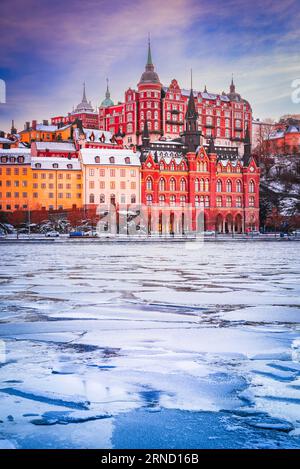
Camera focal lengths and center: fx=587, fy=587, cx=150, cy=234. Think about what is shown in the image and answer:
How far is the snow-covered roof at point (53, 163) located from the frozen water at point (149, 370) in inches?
3088

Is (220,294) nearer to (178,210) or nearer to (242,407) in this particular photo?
(242,407)

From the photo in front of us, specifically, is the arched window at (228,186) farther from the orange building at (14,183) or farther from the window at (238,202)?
the orange building at (14,183)

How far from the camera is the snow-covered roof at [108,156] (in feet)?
302

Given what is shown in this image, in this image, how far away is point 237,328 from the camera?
10.1 meters

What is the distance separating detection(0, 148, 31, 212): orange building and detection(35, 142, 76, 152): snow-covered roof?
9718 mm

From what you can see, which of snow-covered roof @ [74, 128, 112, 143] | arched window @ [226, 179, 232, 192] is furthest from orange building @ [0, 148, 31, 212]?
arched window @ [226, 179, 232, 192]

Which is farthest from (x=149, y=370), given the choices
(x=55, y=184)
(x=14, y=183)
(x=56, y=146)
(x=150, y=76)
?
(x=150, y=76)

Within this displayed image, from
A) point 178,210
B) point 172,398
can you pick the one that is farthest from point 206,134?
point 172,398

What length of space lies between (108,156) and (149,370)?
286 ft

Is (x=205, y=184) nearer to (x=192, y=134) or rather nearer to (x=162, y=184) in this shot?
(x=162, y=184)

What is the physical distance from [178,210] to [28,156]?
82.5 feet

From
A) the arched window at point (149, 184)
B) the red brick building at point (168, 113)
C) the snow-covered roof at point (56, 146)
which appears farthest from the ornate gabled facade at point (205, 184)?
the red brick building at point (168, 113)

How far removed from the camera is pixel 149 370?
23.8 feet

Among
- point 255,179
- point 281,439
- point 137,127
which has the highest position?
point 137,127
